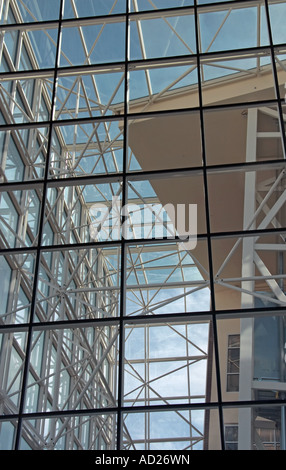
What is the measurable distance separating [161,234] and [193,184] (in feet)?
22.2

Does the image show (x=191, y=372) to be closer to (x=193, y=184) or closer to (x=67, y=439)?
(x=67, y=439)

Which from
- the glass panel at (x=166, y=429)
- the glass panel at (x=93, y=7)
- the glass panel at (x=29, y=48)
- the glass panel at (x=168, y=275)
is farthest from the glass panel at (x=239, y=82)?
the glass panel at (x=166, y=429)

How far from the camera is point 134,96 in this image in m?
21.2

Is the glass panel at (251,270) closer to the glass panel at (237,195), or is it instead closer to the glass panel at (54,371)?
the glass panel at (237,195)

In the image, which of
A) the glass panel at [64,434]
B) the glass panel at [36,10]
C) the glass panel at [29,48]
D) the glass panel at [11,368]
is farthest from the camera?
the glass panel at [36,10]

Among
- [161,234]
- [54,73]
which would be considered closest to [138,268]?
[161,234]

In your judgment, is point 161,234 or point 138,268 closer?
point 161,234

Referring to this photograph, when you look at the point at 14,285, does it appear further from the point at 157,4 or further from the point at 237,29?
the point at 237,29

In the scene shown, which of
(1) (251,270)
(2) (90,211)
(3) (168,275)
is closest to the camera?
(1) (251,270)

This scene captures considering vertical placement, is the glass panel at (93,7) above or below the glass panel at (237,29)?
above

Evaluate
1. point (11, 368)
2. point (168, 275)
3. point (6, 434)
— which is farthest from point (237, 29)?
point (168, 275)

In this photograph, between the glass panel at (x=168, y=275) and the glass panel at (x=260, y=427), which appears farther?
the glass panel at (x=168, y=275)

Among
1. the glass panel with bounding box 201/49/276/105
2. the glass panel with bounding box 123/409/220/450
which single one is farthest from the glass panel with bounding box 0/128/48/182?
→ the glass panel with bounding box 123/409/220/450

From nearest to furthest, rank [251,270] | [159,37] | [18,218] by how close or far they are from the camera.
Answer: [251,270]
[18,218]
[159,37]
